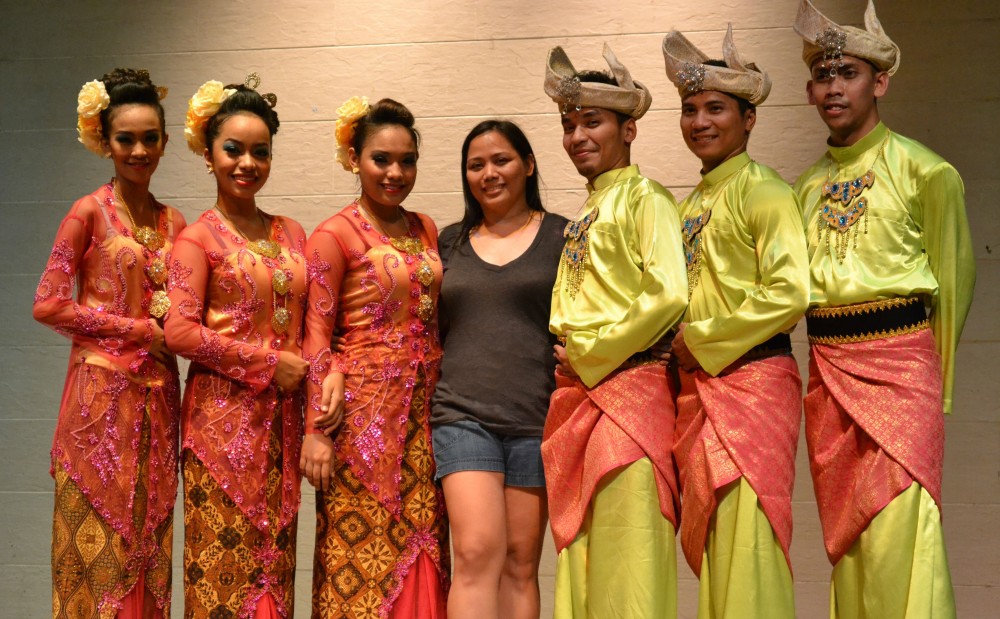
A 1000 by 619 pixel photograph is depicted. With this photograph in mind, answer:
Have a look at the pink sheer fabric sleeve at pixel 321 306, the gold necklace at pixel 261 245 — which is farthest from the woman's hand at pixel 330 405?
the gold necklace at pixel 261 245

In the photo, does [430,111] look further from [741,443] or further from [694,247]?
[741,443]

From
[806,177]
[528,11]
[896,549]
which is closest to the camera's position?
[896,549]

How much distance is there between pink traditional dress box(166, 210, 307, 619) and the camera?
3.13m

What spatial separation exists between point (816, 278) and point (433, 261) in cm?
111

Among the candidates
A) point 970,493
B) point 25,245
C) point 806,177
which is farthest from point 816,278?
point 25,245

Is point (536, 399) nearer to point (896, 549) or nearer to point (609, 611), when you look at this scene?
point (609, 611)

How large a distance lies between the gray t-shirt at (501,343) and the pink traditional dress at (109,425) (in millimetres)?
848

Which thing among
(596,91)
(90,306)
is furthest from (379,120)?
(90,306)

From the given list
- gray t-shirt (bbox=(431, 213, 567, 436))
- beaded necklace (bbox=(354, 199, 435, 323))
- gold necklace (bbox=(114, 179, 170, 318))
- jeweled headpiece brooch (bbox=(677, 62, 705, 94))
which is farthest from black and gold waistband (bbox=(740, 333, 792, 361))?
gold necklace (bbox=(114, 179, 170, 318))

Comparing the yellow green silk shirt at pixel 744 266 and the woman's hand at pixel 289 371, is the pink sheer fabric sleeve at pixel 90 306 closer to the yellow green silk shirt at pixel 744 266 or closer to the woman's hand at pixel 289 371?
the woman's hand at pixel 289 371

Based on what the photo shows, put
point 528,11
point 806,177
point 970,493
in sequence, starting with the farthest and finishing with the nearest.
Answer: point 528,11 → point 970,493 → point 806,177

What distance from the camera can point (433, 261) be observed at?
3.35 meters

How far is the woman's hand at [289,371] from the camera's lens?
3189 millimetres

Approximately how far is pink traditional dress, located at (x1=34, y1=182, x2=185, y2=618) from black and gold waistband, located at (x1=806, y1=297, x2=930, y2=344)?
193 cm
